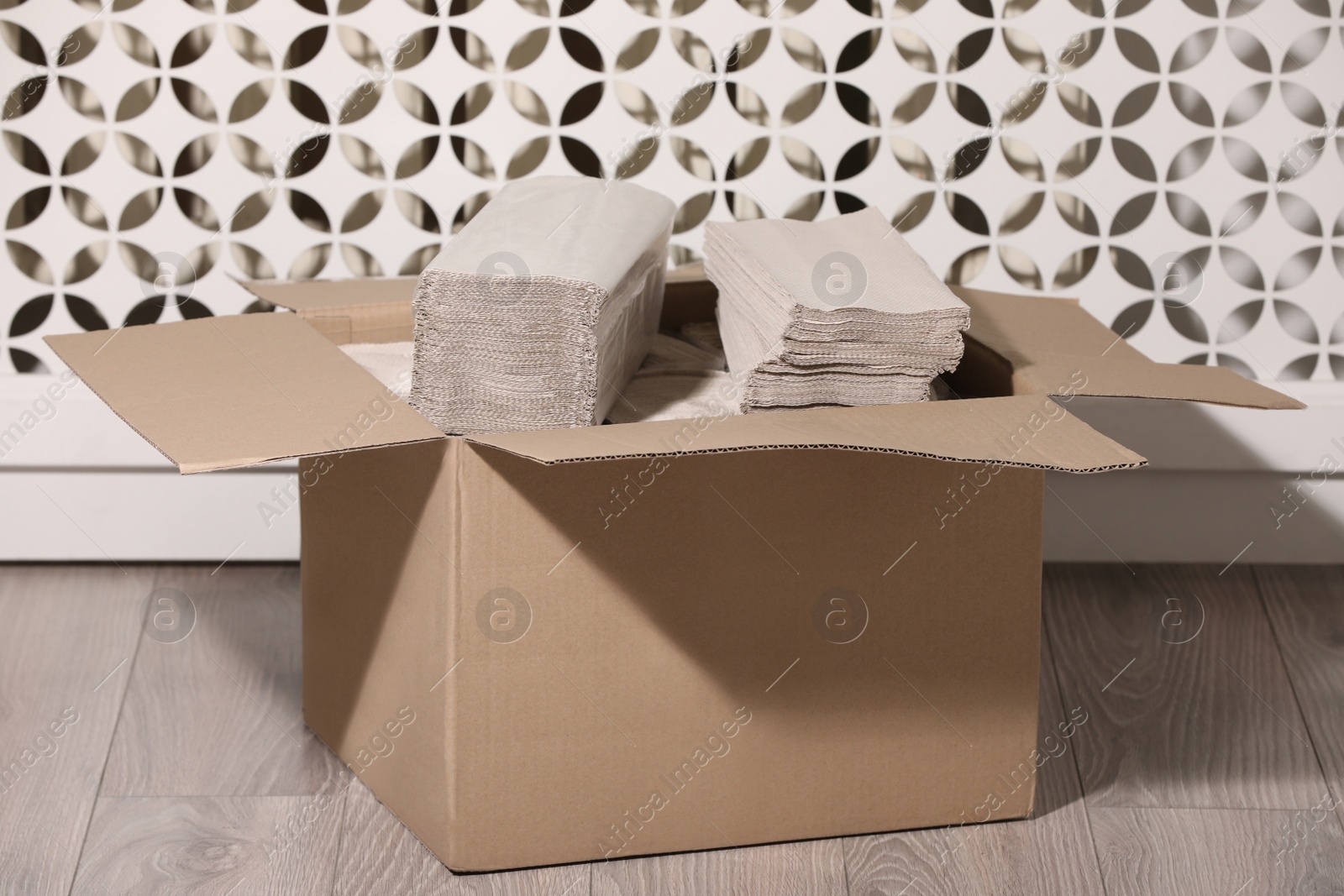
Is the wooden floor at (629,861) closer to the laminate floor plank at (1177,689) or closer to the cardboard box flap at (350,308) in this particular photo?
the laminate floor plank at (1177,689)

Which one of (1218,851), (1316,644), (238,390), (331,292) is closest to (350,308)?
(331,292)

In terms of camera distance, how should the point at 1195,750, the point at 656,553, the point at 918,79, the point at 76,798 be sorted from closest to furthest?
the point at 656,553 → the point at 76,798 → the point at 1195,750 → the point at 918,79

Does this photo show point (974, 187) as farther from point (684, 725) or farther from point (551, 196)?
point (684, 725)

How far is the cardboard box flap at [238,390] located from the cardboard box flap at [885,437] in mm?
97

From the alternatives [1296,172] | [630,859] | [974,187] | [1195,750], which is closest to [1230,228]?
[1296,172]

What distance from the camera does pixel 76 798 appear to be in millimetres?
1129

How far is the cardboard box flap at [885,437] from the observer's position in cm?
83

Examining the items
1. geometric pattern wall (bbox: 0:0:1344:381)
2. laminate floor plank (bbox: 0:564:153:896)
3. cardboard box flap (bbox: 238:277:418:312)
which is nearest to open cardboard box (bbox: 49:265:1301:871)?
cardboard box flap (bbox: 238:277:418:312)

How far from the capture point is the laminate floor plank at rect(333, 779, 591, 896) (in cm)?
103

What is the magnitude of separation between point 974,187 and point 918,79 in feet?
0.46

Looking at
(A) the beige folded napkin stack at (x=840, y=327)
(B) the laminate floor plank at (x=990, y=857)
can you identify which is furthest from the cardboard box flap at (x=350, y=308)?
(B) the laminate floor plank at (x=990, y=857)

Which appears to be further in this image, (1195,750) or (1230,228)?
(1230,228)

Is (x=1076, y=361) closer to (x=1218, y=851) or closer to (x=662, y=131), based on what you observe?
(x=1218, y=851)

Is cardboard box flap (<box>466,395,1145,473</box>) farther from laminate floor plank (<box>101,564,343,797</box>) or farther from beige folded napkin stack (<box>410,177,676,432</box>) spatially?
laminate floor plank (<box>101,564,343,797</box>)
